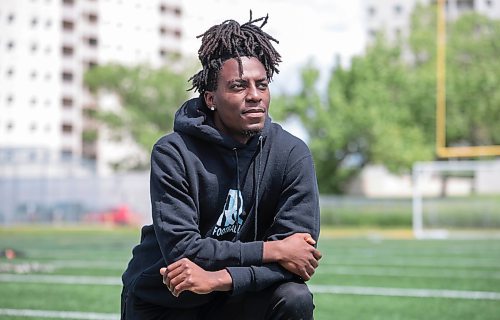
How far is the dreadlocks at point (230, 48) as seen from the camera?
2967 mm

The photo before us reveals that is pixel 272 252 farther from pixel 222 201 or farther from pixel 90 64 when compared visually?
pixel 90 64

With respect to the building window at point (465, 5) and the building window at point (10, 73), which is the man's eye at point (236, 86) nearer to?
the building window at point (465, 5)

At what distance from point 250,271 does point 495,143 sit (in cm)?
3923

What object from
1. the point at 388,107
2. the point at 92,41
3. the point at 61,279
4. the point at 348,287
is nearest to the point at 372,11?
the point at 388,107

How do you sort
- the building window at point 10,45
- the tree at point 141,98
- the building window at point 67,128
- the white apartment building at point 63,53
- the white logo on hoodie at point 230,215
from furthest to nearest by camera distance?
the building window at point 67,128 < the tree at point 141,98 < the white apartment building at point 63,53 < the building window at point 10,45 < the white logo on hoodie at point 230,215

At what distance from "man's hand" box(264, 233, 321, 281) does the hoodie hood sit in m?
0.35

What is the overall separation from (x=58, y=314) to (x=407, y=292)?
301 centimetres

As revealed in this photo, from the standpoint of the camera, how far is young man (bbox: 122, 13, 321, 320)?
288cm

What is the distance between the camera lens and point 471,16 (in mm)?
41812

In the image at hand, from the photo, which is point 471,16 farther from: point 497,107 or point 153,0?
point 153,0

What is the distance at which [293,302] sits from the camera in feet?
9.42

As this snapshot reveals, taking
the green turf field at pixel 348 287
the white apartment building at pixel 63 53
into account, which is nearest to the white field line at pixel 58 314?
the green turf field at pixel 348 287

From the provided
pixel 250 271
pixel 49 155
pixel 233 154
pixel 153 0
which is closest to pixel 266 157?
pixel 233 154

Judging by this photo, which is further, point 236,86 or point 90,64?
point 90,64
